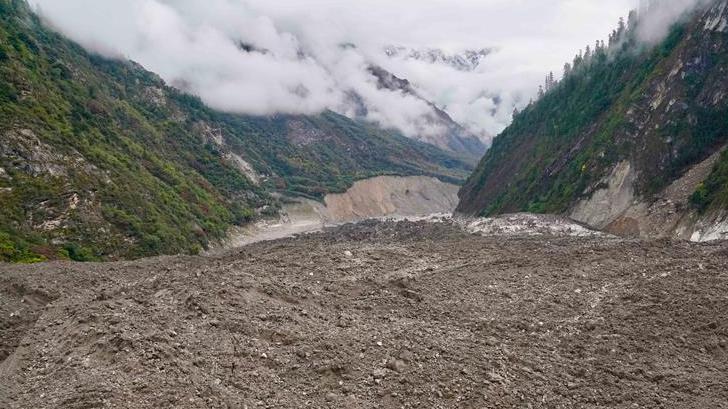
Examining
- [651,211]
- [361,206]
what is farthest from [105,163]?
[361,206]

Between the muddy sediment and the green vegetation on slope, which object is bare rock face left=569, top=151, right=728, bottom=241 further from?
the muddy sediment

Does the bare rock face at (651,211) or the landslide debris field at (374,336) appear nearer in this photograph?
the landslide debris field at (374,336)

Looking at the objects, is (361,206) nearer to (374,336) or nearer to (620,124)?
(620,124)

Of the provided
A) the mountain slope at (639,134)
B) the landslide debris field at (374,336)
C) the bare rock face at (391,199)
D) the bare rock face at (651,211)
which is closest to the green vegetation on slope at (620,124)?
the mountain slope at (639,134)

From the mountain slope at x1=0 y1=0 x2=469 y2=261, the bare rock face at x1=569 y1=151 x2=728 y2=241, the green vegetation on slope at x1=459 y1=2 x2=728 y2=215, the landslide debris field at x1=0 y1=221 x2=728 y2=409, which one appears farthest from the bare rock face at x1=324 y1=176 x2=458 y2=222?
the landslide debris field at x1=0 y1=221 x2=728 y2=409

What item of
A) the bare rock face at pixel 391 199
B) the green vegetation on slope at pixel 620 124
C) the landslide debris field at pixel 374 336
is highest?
the green vegetation on slope at pixel 620 124

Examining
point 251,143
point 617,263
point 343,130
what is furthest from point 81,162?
point 343,130

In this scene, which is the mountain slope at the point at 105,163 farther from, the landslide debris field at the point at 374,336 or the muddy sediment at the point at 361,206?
the landslide debris field at the point at 374,336
